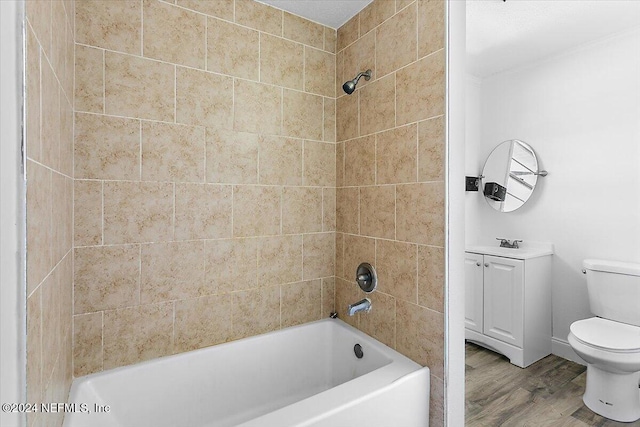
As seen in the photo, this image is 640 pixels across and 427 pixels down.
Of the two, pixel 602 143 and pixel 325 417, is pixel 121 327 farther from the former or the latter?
pixel 602 143

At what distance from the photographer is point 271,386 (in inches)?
71.6

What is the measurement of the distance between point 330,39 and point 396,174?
3.52ft

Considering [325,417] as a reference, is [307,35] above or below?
above

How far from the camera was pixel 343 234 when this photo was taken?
81.3 inches

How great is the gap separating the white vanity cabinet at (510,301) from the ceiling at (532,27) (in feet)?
2.41

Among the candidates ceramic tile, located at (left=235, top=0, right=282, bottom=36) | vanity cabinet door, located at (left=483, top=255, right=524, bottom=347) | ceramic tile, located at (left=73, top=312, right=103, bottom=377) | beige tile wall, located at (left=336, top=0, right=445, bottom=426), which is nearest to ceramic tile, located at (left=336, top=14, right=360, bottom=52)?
beige tile wall, located at (left=336, top=0, right=445, bottom=426)

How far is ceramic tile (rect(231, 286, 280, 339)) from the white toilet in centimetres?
141

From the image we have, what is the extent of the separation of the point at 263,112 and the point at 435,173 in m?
1.01

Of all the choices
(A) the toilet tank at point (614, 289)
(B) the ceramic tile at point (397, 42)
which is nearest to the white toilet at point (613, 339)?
(A) the toilet tank at point (614, 289)

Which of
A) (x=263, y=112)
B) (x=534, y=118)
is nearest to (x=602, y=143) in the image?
(x=534, y=118)

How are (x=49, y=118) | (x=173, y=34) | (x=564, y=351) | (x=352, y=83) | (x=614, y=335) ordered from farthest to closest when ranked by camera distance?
(x=352, y=83) < (x=173, y=34) < (x=564, y=351) < (x=614, y=335) < (x=49, y=118)

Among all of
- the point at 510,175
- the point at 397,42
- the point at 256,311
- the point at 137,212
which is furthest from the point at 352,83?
the point at 256,311

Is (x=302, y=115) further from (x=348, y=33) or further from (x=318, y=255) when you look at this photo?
(x=318, y=255)

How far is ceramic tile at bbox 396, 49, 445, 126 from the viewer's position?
56.7 inches
